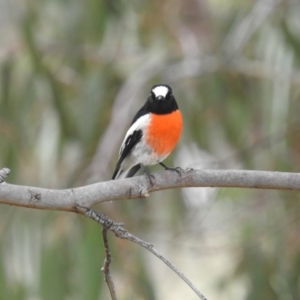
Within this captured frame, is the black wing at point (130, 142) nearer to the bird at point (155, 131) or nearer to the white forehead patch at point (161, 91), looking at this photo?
the bird at point (155, 131)

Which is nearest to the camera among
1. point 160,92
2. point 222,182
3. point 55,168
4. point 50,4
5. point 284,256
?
point 222,182

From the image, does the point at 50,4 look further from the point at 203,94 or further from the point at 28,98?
the point at 203,94

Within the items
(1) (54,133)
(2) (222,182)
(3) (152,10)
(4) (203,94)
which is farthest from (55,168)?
(2) (222,182)

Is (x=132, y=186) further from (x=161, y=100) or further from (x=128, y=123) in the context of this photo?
(x=128, y=123)

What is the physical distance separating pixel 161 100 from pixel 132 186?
0.86m

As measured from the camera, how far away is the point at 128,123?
12.6 feet

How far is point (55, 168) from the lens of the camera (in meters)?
3.92

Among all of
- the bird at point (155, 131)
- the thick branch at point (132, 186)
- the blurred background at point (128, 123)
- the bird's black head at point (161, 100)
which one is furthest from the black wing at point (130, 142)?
the thick branch at point (132, 186)

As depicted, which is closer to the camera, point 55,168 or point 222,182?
point 222,182

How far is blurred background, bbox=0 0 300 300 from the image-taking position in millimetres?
3459

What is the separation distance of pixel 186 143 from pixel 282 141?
616 mm

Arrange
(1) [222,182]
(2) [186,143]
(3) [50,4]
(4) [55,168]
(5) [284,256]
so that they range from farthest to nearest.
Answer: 1. (3) [50,4]
2. (2) [186,143]
3. (4) [55,168]
4. (5) [284,256]
5. (1) [222,182]

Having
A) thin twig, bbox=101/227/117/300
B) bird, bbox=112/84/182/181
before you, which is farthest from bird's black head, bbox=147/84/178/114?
thin twig, bbox=101/227/117/300

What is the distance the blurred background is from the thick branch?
44.6 inches
